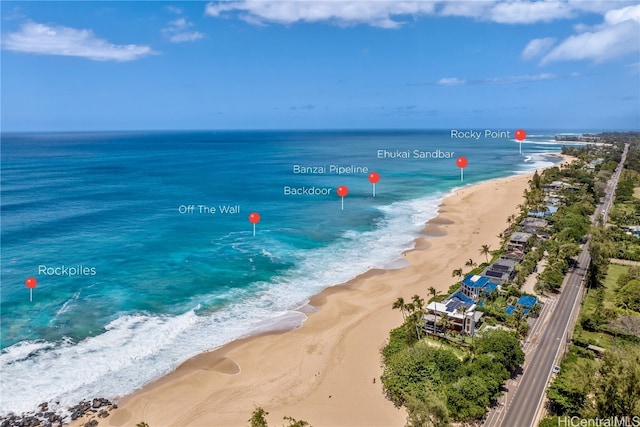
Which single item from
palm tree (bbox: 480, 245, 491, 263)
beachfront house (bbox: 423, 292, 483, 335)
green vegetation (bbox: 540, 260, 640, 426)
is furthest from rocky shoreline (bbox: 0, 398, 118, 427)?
palm tree (bbox: 480, 245, 491, 263)

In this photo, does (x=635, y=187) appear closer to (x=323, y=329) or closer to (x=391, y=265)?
(x=391, y=265)

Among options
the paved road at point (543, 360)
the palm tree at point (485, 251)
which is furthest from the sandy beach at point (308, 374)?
the paved road at point (543, 360)

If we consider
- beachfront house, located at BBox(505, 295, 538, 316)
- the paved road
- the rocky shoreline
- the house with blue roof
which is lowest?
the rocky shoreline

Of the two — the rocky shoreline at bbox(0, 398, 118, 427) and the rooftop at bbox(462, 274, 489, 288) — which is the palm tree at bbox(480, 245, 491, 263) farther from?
the rocky shoreline at bbox(0, 398, 118, 427)

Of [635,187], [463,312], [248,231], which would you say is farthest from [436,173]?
[463,312]

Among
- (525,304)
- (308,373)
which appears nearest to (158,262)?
(308,373)

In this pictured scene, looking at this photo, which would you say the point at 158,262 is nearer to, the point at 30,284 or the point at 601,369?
the point at 30,284

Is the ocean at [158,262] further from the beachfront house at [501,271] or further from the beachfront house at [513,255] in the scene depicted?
the beachfront house at [513,255]
